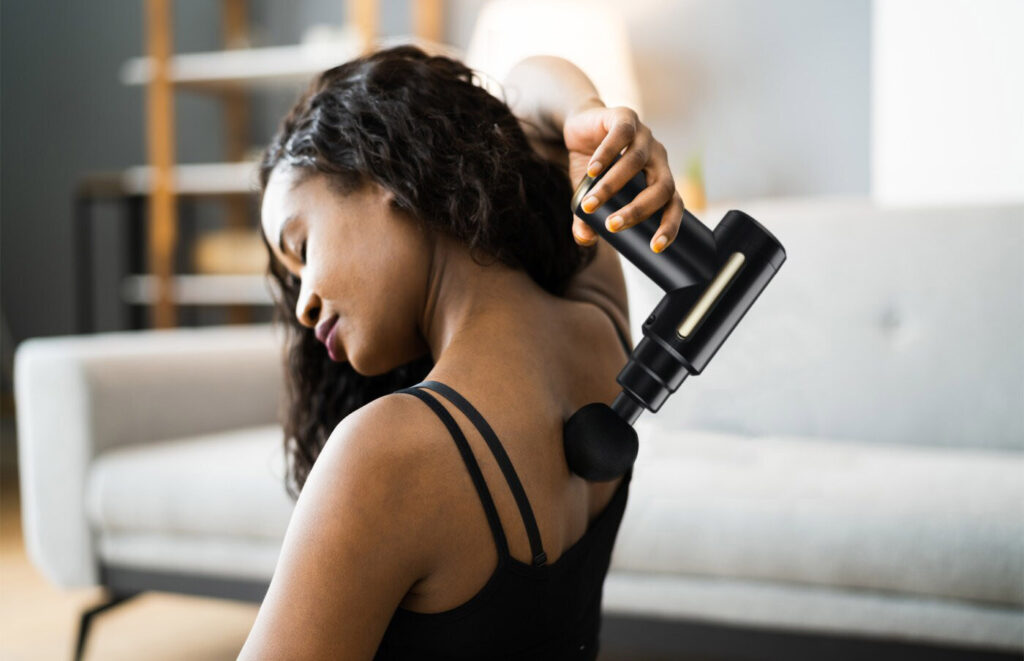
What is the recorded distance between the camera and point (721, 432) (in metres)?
1.83

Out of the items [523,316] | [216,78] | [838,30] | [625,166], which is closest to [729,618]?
[523,316]

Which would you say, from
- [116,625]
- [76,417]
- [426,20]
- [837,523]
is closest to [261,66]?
[426,20]

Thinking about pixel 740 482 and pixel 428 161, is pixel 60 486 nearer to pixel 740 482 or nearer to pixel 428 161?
pixel 740 482

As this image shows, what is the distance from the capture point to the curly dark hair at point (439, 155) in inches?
25.4

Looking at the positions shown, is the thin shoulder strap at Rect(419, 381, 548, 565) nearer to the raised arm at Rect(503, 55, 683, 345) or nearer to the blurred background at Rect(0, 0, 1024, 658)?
the raised arm at Rect(503, 55, 683, 345)

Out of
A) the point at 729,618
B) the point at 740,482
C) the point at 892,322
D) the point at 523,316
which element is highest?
the point at 523,316

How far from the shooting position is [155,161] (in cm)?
370

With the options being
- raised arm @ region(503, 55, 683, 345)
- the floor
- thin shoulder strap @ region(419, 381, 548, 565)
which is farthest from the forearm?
the floor

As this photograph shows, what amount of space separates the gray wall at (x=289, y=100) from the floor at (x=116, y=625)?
204 cm

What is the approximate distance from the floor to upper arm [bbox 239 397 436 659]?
1.46m

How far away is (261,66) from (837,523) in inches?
111

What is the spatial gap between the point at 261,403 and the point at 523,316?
1.75m

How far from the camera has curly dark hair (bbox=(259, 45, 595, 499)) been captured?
0.64 m

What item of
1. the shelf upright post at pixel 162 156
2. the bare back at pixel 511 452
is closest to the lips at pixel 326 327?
the bare back at pixel 511 452
